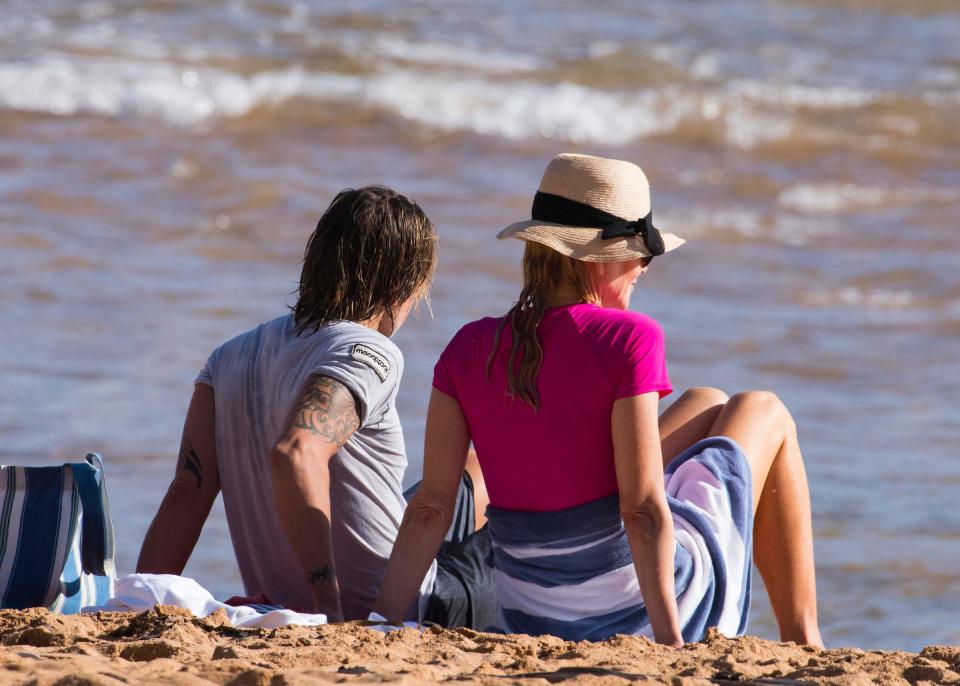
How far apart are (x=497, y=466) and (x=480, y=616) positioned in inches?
19.6

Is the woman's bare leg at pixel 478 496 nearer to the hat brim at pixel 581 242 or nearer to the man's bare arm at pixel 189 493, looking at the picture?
the man's bare arm at pixel 189 493

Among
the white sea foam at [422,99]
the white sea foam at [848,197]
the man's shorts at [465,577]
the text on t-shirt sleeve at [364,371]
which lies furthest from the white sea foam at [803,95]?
the text on t-shirt sleeve at [364,371]

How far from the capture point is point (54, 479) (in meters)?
3.05

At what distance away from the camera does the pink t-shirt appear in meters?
2.84

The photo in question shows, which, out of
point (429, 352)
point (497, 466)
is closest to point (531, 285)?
point (497, 466)

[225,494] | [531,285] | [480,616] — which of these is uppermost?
[531,285]

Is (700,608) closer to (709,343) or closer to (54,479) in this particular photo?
(54,479)

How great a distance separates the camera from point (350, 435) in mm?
3066

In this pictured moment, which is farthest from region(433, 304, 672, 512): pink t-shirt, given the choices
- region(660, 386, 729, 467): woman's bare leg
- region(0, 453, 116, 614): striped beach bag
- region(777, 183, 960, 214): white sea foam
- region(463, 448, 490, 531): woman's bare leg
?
region(777, 183, 960, 214): white sea foam

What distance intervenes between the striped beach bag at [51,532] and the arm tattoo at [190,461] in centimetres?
28

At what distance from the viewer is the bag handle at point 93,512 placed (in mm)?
3043

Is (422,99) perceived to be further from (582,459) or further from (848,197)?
(582,459)

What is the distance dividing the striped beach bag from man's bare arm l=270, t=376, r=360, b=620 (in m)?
0.41

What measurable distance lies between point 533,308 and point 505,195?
7.72 meters
